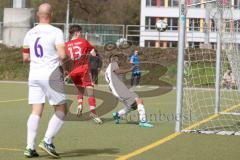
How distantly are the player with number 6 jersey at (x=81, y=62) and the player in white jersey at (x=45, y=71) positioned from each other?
167 inches

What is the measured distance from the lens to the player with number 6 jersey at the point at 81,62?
12.3 m

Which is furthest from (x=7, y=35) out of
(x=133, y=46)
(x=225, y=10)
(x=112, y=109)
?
(x=225, y=10)

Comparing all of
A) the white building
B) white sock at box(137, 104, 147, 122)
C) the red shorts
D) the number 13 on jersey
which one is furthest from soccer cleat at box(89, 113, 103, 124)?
the white building

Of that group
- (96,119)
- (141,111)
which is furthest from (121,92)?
(96,119)

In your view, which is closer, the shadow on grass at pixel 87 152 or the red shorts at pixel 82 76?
the shadow on grass at pixel 87 152

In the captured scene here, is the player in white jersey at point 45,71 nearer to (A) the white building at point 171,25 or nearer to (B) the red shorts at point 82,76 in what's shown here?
(A) the white building at point 171,25

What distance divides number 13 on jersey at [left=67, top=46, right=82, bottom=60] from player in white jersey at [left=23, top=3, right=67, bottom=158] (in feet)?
14.6

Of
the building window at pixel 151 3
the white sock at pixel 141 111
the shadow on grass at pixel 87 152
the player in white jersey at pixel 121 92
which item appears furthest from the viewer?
the building window at pixel 151 3

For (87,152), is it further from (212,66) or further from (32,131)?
(212,66)

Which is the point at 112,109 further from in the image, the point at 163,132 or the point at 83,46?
the point at 163,132

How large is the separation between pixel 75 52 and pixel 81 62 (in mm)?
362

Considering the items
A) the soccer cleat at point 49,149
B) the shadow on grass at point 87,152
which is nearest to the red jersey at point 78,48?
the shadow on grass at point 87,152

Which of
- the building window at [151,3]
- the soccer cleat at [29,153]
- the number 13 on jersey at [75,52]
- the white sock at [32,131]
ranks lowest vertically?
the soccer cleat at [29,153]

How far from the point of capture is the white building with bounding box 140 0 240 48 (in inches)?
547
